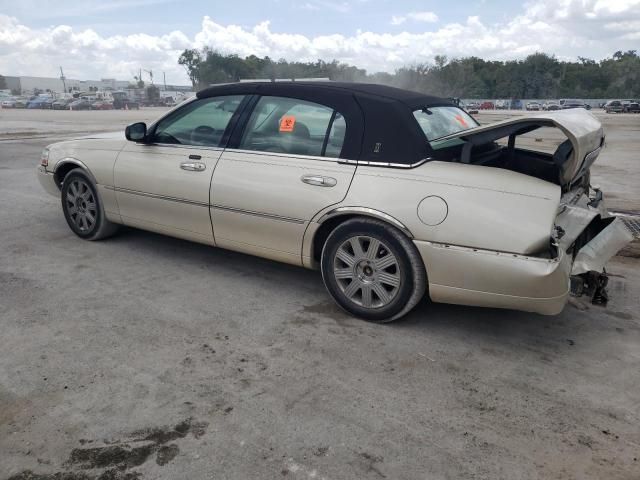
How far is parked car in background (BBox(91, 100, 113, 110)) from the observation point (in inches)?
2339

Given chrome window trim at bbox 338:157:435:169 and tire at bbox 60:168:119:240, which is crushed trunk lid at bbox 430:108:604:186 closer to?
chrome window trim at bbox 338:157:435:169

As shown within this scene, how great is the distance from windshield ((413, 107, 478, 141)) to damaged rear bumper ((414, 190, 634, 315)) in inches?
35.6

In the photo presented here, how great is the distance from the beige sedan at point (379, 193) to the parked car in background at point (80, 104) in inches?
2343

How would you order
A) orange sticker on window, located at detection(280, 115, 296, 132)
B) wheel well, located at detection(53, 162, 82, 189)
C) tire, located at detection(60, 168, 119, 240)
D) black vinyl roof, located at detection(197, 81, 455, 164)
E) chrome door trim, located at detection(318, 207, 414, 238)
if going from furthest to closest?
wheel well, located at detection(53, 162, 82, 189), tire, located at detection(60, 168, 119, 240), orange sticker on window, located at detection(280, 115, 296, 132), black vinyl roof, located at detection(197, 81, 455, 164), chrome door trim, located at detection(318, 207, 414, 238)

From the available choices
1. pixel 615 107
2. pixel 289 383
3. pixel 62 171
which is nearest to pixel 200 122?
pixel 62 171

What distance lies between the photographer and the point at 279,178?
3750mm

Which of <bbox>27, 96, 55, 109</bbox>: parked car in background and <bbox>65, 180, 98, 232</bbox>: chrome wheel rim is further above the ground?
<bbox>27, 96, 55, 109</bbox>: parked car in background

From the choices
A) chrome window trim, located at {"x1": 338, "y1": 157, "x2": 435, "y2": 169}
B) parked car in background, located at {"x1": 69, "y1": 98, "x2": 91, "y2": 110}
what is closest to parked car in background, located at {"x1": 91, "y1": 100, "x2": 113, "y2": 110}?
parked car in background, located at {"x1": 69, "y1": 98, "x2": 91, "y2": 110}

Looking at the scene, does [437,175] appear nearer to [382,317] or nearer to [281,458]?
[382,317]

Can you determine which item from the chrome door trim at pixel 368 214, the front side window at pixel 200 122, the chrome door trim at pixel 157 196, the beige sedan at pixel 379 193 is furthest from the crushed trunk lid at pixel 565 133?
the chrome door trim at pixel 157 196

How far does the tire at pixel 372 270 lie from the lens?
132 inches

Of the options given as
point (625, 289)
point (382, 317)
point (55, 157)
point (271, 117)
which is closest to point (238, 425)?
point (382, 317)

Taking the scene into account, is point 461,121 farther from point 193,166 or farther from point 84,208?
point 84,208

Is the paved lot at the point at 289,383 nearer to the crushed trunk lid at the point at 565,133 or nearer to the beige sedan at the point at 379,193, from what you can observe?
the beige sedan at the point at 379,193
